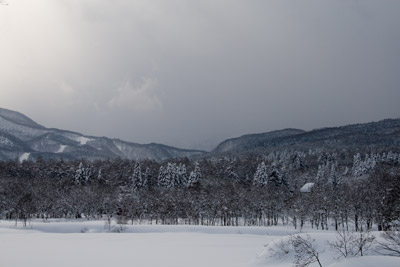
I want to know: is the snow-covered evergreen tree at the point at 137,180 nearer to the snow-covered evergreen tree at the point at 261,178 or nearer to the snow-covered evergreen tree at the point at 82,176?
the snow-covered evergreen tree at the point at 82,176

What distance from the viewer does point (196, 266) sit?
27641mm

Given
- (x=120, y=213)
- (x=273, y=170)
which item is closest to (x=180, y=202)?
(x=120, y=213)

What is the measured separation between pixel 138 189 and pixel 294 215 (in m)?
66.9

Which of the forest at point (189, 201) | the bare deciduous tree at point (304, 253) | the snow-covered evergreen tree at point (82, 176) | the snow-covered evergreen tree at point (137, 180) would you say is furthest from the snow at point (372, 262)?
the snow-covered evergreen tree at point (82, 176)

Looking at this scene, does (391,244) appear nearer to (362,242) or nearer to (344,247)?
(362,242)

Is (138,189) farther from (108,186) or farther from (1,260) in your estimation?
(1,260)

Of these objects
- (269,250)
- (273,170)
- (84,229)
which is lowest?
(84,229)

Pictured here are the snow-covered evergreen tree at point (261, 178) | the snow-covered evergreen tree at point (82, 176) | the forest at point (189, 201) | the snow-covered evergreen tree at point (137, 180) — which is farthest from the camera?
the snow-covered evergreen tree at point (137, 180)

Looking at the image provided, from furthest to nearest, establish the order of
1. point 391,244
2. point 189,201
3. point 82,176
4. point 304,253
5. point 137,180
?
point 137,180
point 82,176
point 189,201
point 304,253
point 391,244

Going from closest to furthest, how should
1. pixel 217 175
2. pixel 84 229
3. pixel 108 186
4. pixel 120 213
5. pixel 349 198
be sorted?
pixel 84 229 → pixel 349 198 → pixel 120 213 → pixel 108 186 → pixel 217 175

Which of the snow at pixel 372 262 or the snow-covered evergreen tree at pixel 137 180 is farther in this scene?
the snow-covered evergreen tree at pixel 137 180

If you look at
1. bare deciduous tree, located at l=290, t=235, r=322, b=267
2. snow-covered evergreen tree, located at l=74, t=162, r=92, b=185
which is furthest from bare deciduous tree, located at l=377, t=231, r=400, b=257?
snow-covered evergreen tree, located at l=74, t=162, r=92, b=185

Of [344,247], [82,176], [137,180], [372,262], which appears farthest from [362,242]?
[82,176]

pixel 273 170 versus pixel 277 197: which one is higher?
pixel 273 170
